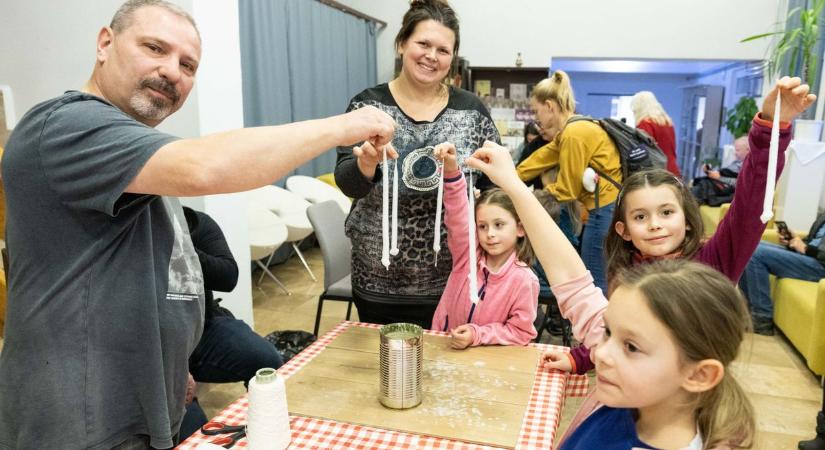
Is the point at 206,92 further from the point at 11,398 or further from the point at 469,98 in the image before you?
the point at 11,398

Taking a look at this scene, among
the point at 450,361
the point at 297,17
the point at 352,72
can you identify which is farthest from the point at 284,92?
the point at 450,361

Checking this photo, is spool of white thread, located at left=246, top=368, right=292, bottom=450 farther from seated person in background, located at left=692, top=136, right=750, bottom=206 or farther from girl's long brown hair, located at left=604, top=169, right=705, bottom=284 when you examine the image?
seated person in background, located at left=692, top=136, right=750, bottom=206

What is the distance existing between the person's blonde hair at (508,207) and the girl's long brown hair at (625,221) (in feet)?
0.92

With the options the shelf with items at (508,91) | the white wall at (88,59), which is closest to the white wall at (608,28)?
the shelf with items at (508,91)

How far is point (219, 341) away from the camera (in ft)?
7.59

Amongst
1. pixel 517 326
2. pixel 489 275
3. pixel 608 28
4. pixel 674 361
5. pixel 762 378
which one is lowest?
pixel 762 378

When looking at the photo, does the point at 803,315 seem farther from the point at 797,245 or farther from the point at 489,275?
the point at 489,275

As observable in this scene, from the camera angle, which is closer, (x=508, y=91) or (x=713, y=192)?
(x=713, y=192)

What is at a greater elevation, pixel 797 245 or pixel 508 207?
pixel 508 207

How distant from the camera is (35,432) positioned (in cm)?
106

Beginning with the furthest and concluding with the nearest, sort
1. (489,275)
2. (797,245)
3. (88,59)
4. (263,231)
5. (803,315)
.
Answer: (263,231)
(797,245)
(803,315)
(88,59)
(489,275)

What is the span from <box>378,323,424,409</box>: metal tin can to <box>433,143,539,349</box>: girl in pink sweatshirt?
0.38m

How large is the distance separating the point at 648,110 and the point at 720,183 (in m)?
1.92

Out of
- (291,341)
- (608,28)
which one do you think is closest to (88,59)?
(291,341)
